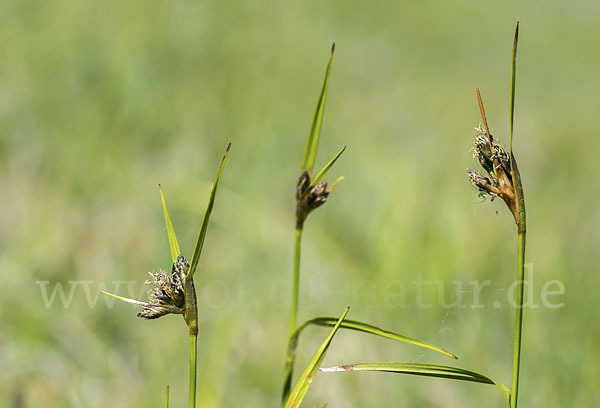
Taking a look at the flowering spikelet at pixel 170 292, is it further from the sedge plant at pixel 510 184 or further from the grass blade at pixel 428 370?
the sedge plant at pixel 510 184

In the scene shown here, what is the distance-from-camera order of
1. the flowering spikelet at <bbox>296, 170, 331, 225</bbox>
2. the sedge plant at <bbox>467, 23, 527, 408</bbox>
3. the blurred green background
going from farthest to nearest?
the blurred green background
the flowering spikelet at <bbox>296, 170, 331, 225</bbox>
the sedge plant at <bbox>467, 23, 527, 408</bbox>

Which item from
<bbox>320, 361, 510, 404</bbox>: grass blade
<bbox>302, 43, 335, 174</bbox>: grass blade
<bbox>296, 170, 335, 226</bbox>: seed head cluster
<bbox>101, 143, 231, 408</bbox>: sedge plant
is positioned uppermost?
<bbox>302, 43, 335, 174</bbox>: grass blade

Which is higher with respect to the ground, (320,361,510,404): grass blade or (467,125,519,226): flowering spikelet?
(467,125,519,226): flowering spikelet

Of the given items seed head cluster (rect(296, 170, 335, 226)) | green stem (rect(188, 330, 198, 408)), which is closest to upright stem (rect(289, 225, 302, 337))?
seed head cluster (rect(296, 170, 335, 226))

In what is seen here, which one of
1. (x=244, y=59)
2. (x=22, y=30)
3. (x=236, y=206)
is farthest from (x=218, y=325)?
(x=244, y=59)

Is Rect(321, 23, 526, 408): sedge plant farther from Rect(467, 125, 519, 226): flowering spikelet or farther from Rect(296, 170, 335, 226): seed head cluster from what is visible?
Rect(296, 170, 335, 226): seed head cluster

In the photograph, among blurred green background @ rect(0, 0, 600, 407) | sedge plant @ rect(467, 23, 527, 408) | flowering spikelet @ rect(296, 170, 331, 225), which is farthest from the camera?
blurred green background @ rect(0, 0, 600, 407)

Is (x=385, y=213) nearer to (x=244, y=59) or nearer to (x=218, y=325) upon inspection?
(x=218, y=325)
